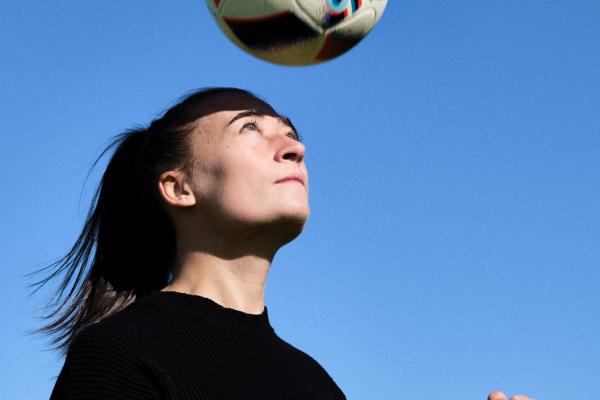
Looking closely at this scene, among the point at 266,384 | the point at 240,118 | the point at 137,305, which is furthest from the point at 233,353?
the point at 240,118

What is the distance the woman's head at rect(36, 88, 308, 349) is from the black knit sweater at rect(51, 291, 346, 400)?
475 mm

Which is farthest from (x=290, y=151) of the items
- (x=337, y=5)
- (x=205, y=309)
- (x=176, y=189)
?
(x=337, y=5)

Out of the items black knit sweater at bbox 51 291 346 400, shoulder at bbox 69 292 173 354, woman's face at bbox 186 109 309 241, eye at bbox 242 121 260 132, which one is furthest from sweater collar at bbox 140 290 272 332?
eye at bbox 242 121 260 132

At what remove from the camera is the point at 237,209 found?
4668mm

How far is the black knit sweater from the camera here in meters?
3.83

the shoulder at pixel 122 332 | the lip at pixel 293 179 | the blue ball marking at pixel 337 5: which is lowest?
the shoulder at pixel 122 332

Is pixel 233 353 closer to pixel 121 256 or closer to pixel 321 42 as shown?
pixel 121 256

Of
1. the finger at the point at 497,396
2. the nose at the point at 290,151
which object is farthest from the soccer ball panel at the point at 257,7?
the finger at the point at 497,396

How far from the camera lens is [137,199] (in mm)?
5430

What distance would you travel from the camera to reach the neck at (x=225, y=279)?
15.3 feet

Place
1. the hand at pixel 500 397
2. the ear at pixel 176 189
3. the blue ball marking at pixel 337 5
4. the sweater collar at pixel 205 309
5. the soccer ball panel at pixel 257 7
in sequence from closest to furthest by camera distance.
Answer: the hand at pixel 500 397
the sweater collar at pixel 205 309
the ear at pixel 176 189
the soccer ball panel at pixel 257 7
the blue ball marking at pixel 337 5

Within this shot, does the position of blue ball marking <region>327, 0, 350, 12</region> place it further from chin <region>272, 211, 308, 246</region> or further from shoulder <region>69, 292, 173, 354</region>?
shoulder <region>69, 292, 173, 354</region>

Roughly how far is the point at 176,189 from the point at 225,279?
2.32ft

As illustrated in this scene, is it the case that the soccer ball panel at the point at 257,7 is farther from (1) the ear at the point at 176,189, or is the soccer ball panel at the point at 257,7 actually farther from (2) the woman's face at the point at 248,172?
(1) the ear at the point at 176,189
